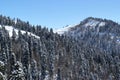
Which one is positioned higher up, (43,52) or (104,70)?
(43,52)

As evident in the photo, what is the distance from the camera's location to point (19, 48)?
162m

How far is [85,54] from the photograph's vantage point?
655ft

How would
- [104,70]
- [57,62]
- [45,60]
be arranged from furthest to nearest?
[104,70] < [57,62] < [45,60]

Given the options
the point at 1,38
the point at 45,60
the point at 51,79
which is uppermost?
the point at 1,38

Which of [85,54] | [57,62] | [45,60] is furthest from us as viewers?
[85,54]

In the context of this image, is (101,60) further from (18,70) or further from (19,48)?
(18,70)

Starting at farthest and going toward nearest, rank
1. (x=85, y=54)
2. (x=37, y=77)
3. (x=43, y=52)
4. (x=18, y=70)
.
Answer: (x=85, y=54) < (x=43, y=52) < (x=37, y=77) < (x=18, y=70)

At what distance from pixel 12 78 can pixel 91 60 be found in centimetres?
16911

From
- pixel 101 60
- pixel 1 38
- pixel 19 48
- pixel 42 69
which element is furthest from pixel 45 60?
pixel 101 60

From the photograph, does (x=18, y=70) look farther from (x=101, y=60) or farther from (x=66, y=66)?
(x=101, y=60)

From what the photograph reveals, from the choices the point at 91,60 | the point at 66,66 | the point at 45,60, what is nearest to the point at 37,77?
the point at 45,60

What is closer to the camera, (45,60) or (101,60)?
(45,60)

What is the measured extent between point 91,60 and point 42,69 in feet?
180

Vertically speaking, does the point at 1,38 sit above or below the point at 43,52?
above
